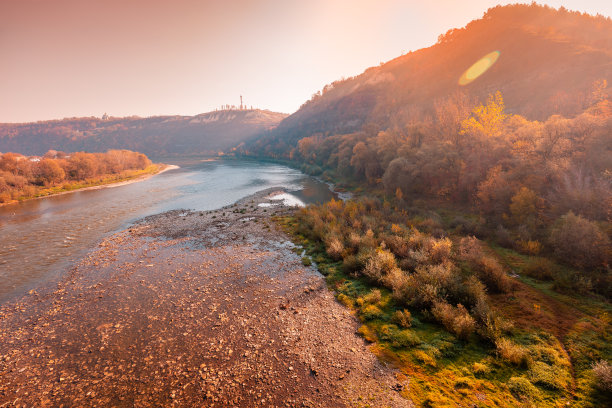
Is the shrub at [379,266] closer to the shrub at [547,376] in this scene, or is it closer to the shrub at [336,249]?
the shrub at [336,249]

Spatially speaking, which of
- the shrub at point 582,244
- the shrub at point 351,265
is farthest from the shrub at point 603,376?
the shrub at point 351,265

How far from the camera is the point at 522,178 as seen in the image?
20500mm

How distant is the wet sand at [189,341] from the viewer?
859 centimetres

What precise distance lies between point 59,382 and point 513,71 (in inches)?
3498

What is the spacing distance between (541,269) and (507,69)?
71056 mm

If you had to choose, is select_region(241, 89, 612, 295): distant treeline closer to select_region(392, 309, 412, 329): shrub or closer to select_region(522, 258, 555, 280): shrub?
select_region(522, 258, 555, 280): shrub

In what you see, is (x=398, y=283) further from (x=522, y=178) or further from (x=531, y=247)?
(x=522, y=178)

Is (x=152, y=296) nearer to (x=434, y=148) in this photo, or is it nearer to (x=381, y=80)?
(x=434, y=148)

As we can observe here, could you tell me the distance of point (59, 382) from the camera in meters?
9.23

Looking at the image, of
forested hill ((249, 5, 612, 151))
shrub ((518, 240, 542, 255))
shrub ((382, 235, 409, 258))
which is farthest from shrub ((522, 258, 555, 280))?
forested hill ((249, 5, 612, 151))

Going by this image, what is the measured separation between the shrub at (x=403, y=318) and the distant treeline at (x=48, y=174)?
2593 inches

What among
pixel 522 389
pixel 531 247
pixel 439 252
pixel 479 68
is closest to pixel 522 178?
pixel 531 247

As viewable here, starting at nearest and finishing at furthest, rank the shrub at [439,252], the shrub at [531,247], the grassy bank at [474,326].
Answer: the grassy bank at [474,326] → the shrub at [439,252] → the shrub at [531,247]

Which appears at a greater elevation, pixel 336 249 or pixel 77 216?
pixel 77 216
